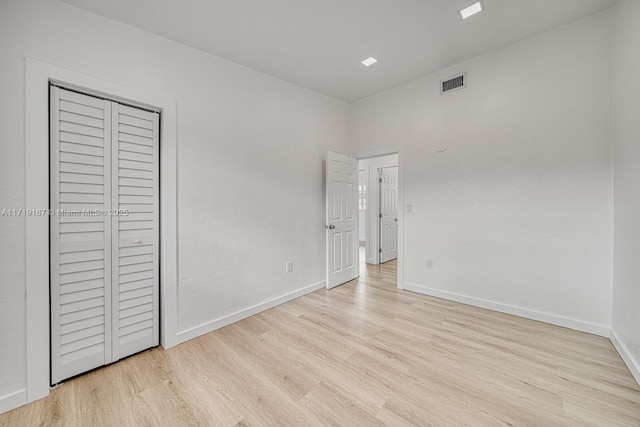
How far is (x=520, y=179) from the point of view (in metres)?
2.69

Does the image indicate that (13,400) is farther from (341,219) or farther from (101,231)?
(341,219)

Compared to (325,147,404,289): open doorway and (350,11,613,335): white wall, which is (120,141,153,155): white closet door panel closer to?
(325,147,404,289): open doorway

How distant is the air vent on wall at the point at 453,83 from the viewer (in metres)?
3.01

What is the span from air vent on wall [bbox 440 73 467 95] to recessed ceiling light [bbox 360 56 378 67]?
3.21ft

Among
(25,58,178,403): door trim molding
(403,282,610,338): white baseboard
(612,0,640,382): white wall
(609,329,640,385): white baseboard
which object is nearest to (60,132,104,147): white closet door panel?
(25,58,178,403): door trim molding

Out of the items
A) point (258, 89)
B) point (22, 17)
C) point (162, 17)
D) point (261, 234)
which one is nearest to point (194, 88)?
point (162, 17)

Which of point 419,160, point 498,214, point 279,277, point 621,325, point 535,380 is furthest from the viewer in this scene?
point 419,160

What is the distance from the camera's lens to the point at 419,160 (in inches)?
135

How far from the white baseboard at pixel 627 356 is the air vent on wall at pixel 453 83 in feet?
9.40

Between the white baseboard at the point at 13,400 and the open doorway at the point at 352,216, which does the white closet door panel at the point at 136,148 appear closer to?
the white baseboard at the point at 13,400

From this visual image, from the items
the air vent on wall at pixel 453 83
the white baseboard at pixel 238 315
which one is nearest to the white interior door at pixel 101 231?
the white baseboard at pixel 238 315

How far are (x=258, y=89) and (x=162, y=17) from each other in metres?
1.07

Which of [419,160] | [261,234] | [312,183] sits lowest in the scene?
[261,234]

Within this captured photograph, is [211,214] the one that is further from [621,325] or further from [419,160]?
[621,325]
